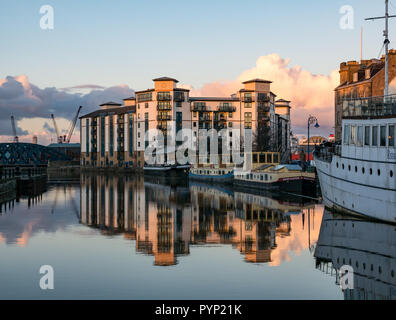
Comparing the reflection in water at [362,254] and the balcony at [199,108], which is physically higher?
the balcony at [199,108]

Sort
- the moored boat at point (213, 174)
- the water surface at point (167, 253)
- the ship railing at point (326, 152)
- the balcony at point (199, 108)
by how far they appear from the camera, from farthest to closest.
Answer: the balcony at point (199, 108), the moored boat at point (213, 174), the ship railing at point (326, 152), the water surface at point (167, 253)

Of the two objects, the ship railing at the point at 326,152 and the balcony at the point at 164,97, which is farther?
the balcony at the point at 164,97

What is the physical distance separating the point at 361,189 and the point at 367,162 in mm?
2125

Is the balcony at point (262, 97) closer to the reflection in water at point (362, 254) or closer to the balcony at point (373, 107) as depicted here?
the balcony at point (373, 107)

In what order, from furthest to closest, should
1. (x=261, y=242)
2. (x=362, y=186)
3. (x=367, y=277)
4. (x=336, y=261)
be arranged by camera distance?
(x=362, y=186) < (x=261, y=242) < (x=336, y=261) < (x=367, y=277)

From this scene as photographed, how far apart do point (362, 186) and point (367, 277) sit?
1509 cm

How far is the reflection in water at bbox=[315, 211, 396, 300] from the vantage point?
20.8m

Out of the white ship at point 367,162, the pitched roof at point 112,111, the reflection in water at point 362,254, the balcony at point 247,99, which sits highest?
the balcony at point 247,99

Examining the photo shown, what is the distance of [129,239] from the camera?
33.4 metres

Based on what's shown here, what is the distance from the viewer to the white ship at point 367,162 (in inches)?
1326

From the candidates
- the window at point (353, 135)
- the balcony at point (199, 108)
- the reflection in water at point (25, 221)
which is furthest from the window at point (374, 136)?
the balcony at point (199, 108)

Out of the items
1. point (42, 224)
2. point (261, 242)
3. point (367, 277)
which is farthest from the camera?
point (42, 224)
